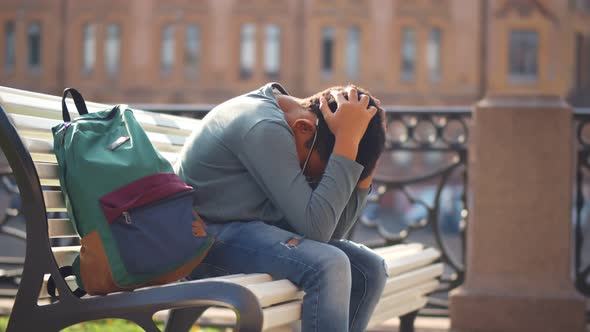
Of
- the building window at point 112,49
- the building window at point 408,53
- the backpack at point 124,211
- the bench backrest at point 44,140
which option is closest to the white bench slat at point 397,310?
the backpack at point 124,211

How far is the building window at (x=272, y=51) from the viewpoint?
127 ft

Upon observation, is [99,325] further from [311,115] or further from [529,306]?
[311,115]

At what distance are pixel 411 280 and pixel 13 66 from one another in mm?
38972

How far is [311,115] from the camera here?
8.90 feet

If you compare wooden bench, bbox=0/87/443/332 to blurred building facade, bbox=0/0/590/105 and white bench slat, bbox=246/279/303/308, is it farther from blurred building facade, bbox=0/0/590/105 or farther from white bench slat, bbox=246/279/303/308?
blurred building facade, bbox=0/0/590/105

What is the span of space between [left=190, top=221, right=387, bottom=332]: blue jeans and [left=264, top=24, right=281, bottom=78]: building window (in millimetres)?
36090

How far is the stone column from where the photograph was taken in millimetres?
4879

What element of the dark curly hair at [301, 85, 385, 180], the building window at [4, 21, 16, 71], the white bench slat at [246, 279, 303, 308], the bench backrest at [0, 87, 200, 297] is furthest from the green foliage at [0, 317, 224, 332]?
the building window at [4, 21, 16, 71]

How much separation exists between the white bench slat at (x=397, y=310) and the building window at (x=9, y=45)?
127 feet

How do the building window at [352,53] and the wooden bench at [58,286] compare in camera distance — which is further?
the building window at [352,53]

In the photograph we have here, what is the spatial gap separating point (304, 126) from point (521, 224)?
251 centimetres

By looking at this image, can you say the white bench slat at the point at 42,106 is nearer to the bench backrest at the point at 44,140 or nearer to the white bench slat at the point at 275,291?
the bench backrest at the point at 44,140

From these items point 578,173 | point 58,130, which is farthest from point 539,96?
point 58,130

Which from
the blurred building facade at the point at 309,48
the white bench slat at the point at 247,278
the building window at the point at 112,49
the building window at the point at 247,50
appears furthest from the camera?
the building window at the point at 112,49
